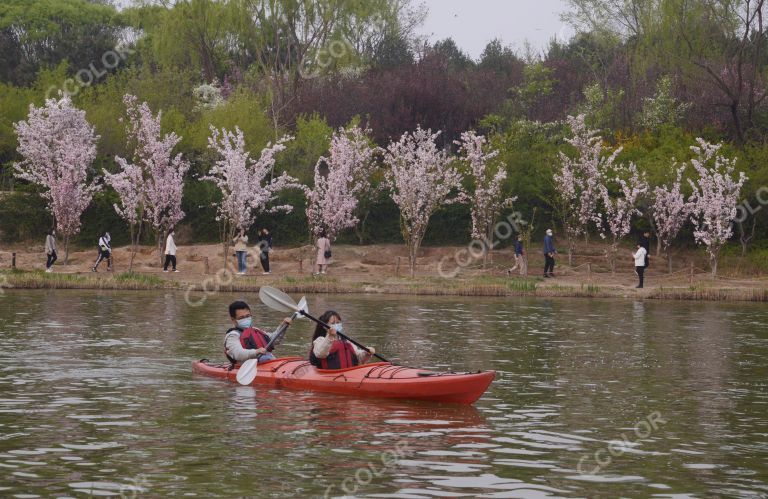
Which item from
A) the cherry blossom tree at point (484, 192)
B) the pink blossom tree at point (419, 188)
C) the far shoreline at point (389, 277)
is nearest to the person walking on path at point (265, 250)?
the far shoreline at point (389, 277)

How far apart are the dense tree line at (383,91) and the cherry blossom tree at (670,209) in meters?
0.94

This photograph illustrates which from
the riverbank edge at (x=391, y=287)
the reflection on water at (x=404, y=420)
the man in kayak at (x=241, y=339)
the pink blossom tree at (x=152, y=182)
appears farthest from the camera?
the pink blossom tree at (x=152, y=182)

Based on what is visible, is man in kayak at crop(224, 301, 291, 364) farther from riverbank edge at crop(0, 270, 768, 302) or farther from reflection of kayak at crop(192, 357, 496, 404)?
riverbank edge at crop(0, 270, 768, 302)

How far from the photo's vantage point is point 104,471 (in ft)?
39.5

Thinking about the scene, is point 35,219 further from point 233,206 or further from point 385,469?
point 385,469

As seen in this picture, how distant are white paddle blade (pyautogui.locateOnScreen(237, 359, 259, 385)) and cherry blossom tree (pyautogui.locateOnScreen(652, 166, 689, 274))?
92.4 feet

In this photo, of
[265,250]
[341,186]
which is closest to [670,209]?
[341,186]

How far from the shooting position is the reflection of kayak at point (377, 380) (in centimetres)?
1612

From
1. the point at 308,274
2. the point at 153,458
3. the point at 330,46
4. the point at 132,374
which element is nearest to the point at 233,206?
the point at 308,274

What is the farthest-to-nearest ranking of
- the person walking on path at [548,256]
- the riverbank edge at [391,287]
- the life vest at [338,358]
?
the person walking on path at [548,256], the riverbank edge at [391,287], the life vest at [338,358]

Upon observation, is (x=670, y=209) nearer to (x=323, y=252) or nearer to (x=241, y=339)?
(x=323, y=252)

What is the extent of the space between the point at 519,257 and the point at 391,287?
616 centimetres

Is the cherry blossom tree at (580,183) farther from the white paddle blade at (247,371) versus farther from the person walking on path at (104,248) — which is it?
the white paddle blade at (247,371)

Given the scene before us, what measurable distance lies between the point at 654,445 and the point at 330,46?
165ft
